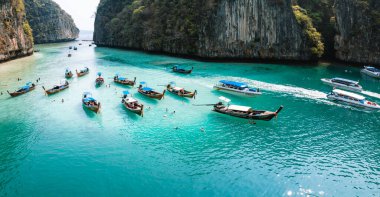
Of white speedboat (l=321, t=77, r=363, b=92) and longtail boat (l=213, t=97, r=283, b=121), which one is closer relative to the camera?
longtail boat (l=213, t=97, r=283, b=121)

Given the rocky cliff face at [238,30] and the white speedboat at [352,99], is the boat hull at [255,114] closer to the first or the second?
the white speedboat at [352,99]

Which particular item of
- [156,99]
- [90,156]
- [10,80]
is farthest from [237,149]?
[10,80]

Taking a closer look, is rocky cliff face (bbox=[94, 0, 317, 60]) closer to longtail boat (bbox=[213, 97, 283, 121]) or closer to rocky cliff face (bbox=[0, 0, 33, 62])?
longtail boat (bbox=[213, 97, 283, 121])

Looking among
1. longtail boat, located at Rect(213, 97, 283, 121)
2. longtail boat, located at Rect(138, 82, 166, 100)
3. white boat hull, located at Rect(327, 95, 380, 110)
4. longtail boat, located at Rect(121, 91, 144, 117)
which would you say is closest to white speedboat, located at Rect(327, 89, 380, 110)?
white boat hull, located at Rect(327, 95, 380, 110)

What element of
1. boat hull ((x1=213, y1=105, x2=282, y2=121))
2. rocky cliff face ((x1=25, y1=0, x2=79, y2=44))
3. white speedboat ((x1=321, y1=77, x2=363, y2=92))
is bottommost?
boat hull ((x1=213, y1=105, x2=282, y2=121))

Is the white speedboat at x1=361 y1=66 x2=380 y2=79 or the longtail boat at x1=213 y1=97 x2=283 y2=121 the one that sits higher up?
the white speedboat at x1=361 y1=66 x2=380 y2=79

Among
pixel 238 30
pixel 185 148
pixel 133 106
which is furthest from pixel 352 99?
pixel 238 30
